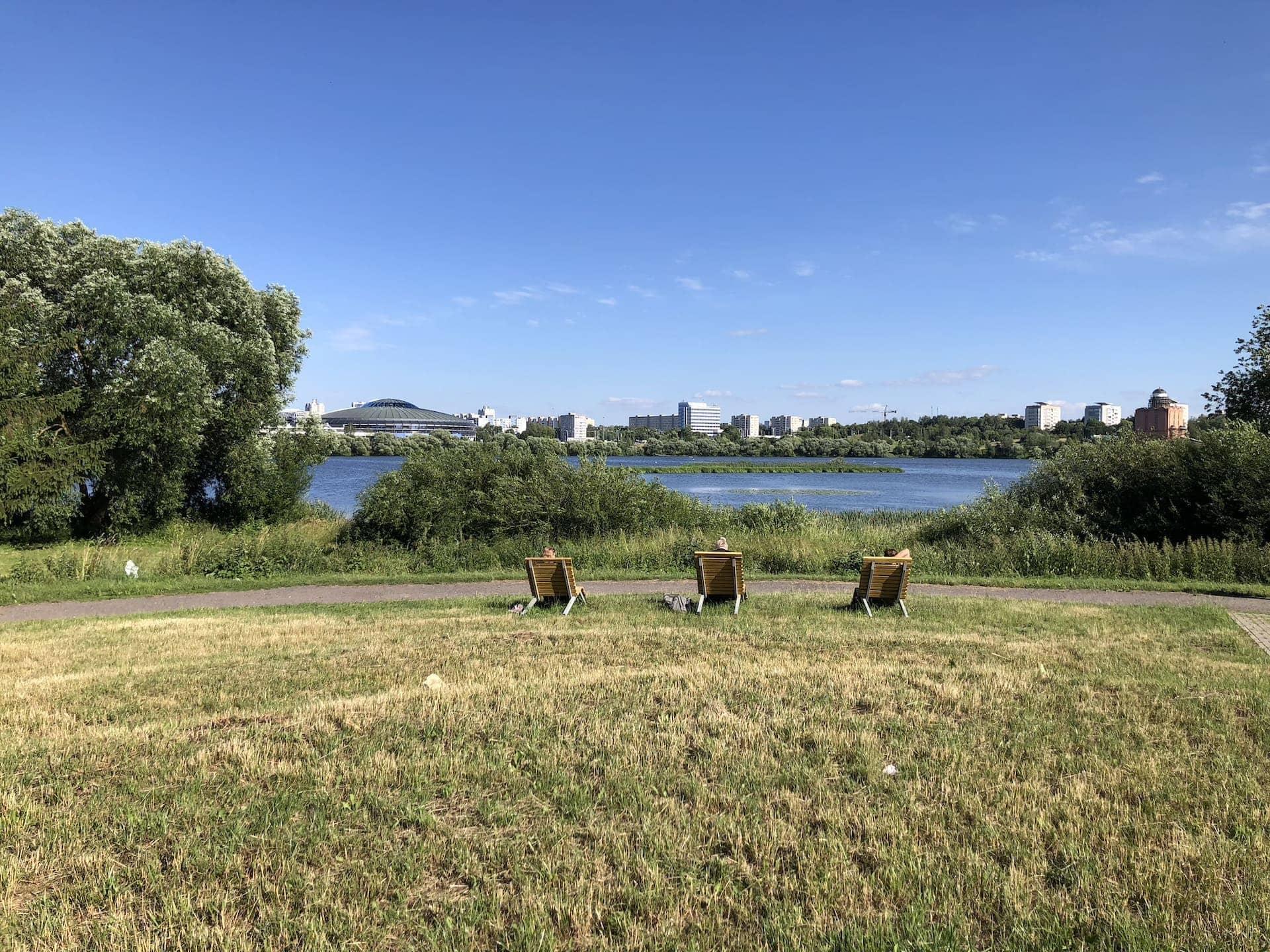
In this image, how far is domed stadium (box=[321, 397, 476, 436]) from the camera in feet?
430

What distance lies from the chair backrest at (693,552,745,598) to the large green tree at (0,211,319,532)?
17.2 m

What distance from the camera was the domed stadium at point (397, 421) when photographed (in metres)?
131

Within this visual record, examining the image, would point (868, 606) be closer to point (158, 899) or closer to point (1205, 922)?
point (1205, 922)

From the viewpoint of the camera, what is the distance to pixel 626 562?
16062 mm

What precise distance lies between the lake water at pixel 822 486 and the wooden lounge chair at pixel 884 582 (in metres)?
12.7

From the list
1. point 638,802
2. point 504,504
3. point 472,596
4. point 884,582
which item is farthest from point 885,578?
point 504,504

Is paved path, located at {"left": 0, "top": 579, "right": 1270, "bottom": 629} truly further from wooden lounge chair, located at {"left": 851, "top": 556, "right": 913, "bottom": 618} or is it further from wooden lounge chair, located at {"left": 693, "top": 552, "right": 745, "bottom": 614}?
wooden lounge chair, located at {"left": 693, "top": 552, "right": 745, "bottom": 614}

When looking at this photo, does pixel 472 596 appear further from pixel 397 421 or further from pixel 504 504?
pixel 397 421

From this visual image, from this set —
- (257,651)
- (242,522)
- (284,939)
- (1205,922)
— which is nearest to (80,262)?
(242,522)

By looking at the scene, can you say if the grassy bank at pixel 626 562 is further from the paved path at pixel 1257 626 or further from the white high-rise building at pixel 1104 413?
the white high-rise building at pixel 1104 413

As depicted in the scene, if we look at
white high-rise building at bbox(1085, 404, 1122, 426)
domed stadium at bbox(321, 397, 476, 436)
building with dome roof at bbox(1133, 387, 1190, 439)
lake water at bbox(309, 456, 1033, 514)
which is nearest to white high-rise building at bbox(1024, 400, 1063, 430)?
white high-rise building at bbox(1085, 404, 1122, 426)

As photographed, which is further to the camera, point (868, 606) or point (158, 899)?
point (868, 606)

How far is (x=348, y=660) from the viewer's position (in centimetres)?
766

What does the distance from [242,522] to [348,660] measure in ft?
65.8
